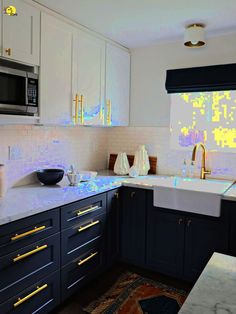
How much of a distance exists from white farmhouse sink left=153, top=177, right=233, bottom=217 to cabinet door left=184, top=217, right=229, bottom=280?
3.7 inches

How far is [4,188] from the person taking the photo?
2203mm

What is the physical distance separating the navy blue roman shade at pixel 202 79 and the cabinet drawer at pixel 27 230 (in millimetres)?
1888

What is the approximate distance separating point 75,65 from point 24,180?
1.11 metres

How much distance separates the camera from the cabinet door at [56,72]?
90.6 inches

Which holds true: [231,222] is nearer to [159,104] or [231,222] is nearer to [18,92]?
[159,104]

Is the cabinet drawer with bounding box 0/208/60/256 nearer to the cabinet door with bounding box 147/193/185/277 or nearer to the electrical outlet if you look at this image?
the electrical outlet

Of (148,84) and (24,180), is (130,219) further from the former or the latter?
(148,84)

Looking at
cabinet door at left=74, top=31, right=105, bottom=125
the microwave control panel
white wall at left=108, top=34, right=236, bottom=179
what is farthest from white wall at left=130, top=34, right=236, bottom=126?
the microwave control panel

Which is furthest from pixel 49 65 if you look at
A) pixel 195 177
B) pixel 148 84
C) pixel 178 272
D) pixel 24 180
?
pixel 178 272

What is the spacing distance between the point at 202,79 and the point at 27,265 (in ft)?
7.69

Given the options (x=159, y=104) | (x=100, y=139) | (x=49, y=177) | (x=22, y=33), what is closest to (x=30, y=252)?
(x=49, y=177)

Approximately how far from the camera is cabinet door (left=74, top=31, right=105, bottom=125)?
2.67 metres

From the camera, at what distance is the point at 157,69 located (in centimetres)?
331

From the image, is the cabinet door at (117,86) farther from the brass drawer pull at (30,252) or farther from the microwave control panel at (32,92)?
the brass drawer pull at (30,252)
